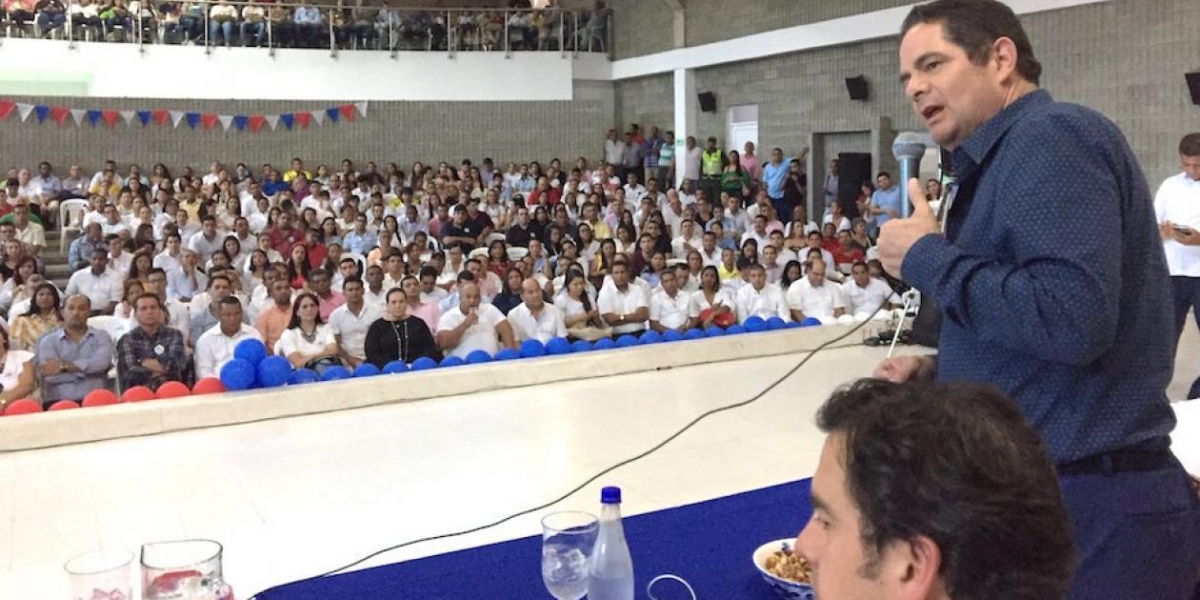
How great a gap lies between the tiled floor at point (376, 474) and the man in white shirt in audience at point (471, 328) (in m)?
1.37

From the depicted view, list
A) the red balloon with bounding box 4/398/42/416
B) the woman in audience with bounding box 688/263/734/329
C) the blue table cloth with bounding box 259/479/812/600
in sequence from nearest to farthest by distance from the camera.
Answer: the blue table cloth with bounding box 259/479/812/600 < the red balloon with bounding box 4/398/42/416 < the woman in audience with bounding box 688/263/734/329

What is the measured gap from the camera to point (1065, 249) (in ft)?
4.42

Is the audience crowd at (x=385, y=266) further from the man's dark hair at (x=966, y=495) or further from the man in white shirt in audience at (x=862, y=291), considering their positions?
the man's dark hair at (x=966, y=495)

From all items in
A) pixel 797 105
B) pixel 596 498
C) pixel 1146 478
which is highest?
pixel 797 105

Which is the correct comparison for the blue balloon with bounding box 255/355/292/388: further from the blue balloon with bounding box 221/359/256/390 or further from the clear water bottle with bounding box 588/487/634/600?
the clear water bottle with bounding box 588/487/634/600

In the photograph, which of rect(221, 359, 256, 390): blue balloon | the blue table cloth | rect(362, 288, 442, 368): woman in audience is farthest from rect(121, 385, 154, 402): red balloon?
the blue table cloth

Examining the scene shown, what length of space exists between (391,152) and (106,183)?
189 inches

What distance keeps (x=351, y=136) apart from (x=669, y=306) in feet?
32.8

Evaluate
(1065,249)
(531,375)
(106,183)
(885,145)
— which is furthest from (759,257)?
(1065,249)

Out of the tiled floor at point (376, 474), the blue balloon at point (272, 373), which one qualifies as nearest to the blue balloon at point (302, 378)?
the blue balloon at point (272, 373)

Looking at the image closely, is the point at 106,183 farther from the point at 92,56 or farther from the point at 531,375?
the point at 531,375

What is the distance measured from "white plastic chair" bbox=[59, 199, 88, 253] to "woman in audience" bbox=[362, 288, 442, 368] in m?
7.14

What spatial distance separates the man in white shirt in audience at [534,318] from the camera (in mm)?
7555

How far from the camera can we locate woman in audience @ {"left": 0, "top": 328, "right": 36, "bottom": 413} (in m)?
5.65
